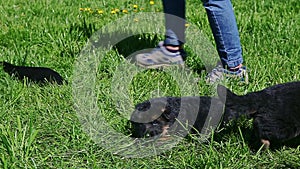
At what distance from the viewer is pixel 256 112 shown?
2.89 metres

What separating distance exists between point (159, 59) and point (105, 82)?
0.59 metres

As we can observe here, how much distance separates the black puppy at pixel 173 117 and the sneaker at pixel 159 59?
44.0 inches

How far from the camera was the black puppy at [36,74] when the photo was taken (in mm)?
3686

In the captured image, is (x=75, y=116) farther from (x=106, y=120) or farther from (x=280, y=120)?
(x=280, y=120)

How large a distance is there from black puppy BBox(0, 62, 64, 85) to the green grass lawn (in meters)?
0.07

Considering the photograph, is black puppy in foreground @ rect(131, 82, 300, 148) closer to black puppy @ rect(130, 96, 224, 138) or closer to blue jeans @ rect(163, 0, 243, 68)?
black puppy @ rect(130, 96, 224, 138)

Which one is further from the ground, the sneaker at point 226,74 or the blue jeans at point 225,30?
the blue jeans at point 225,30

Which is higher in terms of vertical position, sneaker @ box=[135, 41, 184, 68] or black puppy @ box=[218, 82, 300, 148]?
black puppy @ box=[218, 82, 300, 148]

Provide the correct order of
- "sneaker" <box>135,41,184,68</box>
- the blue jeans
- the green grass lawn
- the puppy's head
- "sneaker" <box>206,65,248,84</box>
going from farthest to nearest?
"sneaker" <box>135,41,184,68</box>, "sneaker" <box>206,65,248,84</box>, the blue jeans, the puppy's head, the green grass lawn

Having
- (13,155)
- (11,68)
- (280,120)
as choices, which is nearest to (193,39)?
(11,68)

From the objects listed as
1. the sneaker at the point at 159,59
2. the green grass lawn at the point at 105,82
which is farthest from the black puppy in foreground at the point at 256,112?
the sneaker at the point at 159,59

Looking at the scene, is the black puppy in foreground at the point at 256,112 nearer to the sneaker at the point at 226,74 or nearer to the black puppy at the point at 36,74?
the sneaker at the point at 226,74

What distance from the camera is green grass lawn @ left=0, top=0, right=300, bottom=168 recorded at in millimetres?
2785

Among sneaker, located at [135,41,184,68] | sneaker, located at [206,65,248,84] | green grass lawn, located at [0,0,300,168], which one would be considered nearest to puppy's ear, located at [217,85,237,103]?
green grass lawn, located at [0,0,300,168]
